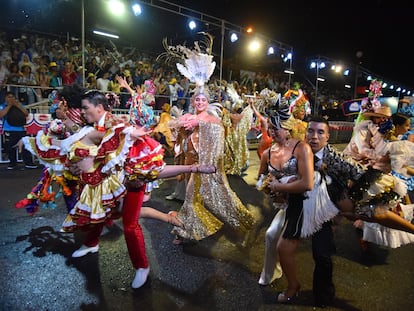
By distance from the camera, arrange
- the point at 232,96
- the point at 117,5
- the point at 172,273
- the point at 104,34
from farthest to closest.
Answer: the point at 104,34, the point at 117,5, the point at 232,96, the point at 172,273

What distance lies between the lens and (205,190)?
3.75 metres

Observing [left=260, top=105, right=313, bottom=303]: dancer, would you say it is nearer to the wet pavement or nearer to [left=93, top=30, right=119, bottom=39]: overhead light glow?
the wet pavement

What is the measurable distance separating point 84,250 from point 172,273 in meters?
1.08

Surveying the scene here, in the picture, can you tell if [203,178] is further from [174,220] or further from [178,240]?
[178,240]

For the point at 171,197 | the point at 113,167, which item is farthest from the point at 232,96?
the point at 113,167

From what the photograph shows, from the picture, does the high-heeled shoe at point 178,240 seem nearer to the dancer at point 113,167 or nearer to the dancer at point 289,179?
the dancer at point 113,167

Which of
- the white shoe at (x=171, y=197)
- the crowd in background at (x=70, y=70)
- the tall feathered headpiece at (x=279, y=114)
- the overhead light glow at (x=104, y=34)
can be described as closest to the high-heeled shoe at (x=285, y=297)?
the tall feathered headpiece at (x=279, y=114)

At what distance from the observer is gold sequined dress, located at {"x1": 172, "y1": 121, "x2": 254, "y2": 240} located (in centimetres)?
362

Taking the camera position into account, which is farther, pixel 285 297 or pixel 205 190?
pixel 205 190

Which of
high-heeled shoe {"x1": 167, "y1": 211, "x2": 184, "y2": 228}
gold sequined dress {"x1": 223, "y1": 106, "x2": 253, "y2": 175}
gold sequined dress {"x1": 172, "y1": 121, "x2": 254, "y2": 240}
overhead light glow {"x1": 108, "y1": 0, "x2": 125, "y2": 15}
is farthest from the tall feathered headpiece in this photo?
overhead light glow {"x1": 108, "y1": 0, "x2": 125, "y2": 15}

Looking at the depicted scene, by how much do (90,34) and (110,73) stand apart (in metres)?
3.31

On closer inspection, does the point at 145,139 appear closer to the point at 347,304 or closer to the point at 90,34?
the point at 347,304

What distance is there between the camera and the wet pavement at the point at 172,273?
2.66 m

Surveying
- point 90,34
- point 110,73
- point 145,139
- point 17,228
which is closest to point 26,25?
point 90,34
